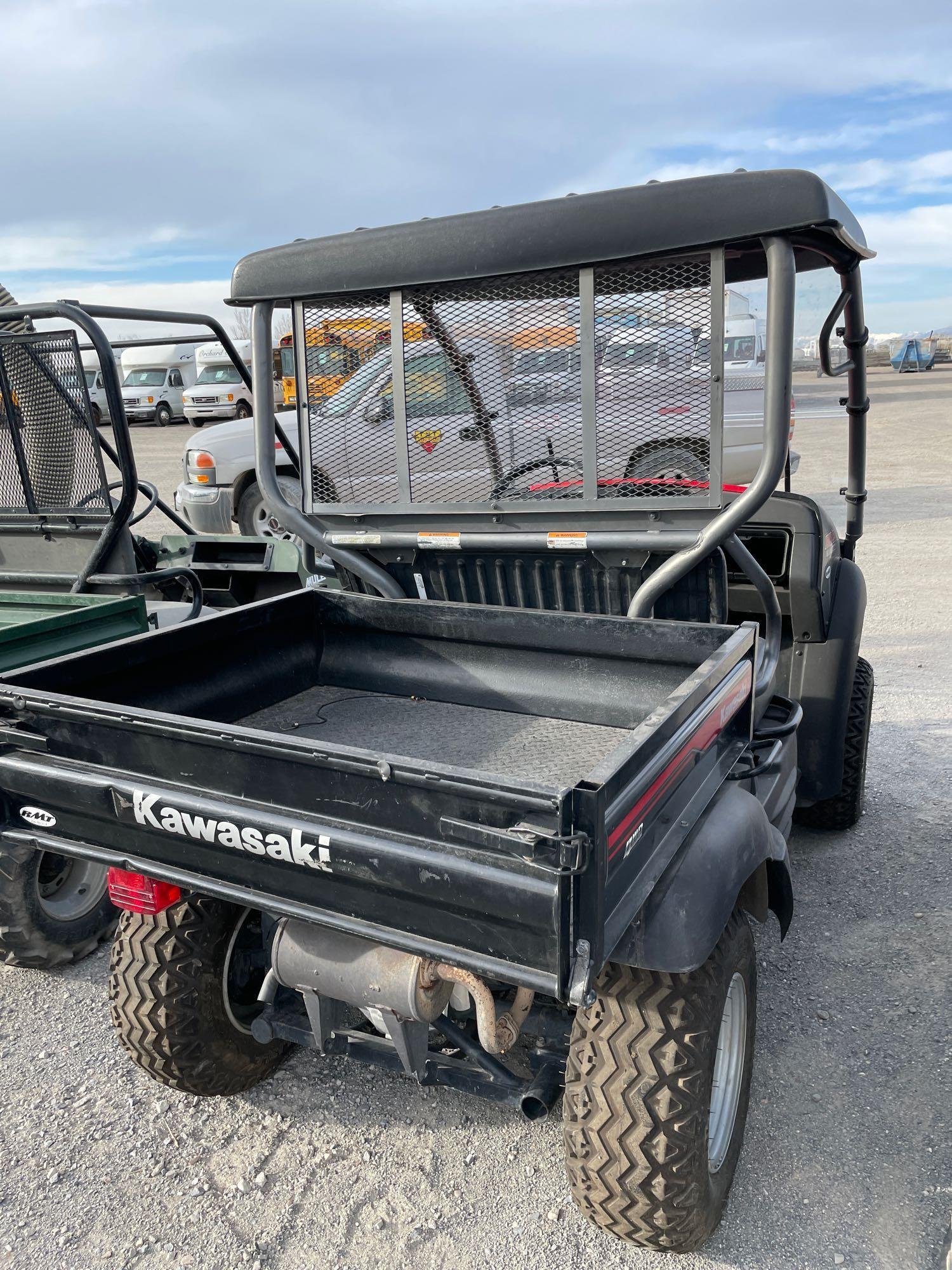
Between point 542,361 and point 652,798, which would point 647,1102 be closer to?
point 652,798

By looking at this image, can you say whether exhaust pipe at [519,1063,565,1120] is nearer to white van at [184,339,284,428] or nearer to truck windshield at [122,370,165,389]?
white van at [184,339,284,428]

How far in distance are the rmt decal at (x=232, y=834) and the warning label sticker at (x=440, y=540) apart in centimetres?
125

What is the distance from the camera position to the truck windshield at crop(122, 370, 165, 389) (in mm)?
24844

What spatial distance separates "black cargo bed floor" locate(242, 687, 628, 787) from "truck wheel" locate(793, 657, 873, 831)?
4.90ft

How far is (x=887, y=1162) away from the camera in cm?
243

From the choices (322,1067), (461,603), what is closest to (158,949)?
(322,1067)

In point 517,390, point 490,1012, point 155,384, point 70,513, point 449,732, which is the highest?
point 155,384

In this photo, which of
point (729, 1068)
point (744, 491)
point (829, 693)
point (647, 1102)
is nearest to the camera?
point (647, 1102)

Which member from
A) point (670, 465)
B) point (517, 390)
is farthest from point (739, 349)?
point (517, 390)

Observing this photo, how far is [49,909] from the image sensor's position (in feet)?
10.9

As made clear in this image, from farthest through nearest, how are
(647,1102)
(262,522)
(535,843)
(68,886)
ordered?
(262,522)
(68,886)
(647,1102)
(535,843)

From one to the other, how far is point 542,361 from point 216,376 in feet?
69.7

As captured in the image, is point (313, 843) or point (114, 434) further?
point (114, 434)

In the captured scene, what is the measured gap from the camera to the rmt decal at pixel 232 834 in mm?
1867
